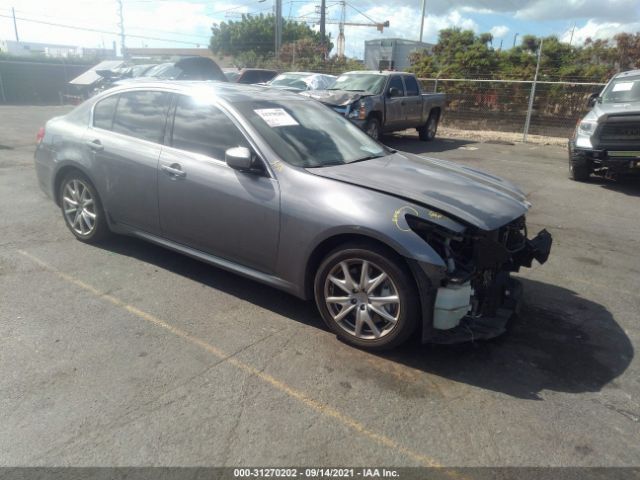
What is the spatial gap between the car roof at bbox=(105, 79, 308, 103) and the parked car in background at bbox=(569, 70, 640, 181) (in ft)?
21.6

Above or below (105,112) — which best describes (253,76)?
above

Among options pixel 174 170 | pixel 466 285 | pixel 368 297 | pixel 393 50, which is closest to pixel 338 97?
pixel 174 170

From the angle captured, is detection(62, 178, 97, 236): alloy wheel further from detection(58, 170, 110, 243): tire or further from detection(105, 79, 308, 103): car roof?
detection(105, 79, 308, 103): car roof

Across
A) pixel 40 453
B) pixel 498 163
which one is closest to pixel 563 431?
pixel 40 453

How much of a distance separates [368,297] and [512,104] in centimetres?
1608

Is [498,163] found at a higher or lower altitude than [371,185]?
lower

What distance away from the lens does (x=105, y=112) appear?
16.5 ft

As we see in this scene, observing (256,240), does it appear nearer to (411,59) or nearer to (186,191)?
(186,191)

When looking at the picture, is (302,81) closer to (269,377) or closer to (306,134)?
(306,134)

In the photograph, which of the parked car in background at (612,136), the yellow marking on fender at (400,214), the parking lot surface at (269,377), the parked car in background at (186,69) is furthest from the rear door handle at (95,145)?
the parked car in background at (186,69)

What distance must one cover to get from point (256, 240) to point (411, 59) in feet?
65.5

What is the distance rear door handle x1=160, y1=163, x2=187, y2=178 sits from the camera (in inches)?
165

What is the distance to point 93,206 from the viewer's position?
16.6ft

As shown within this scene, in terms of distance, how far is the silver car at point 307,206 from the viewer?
329 centimetres
